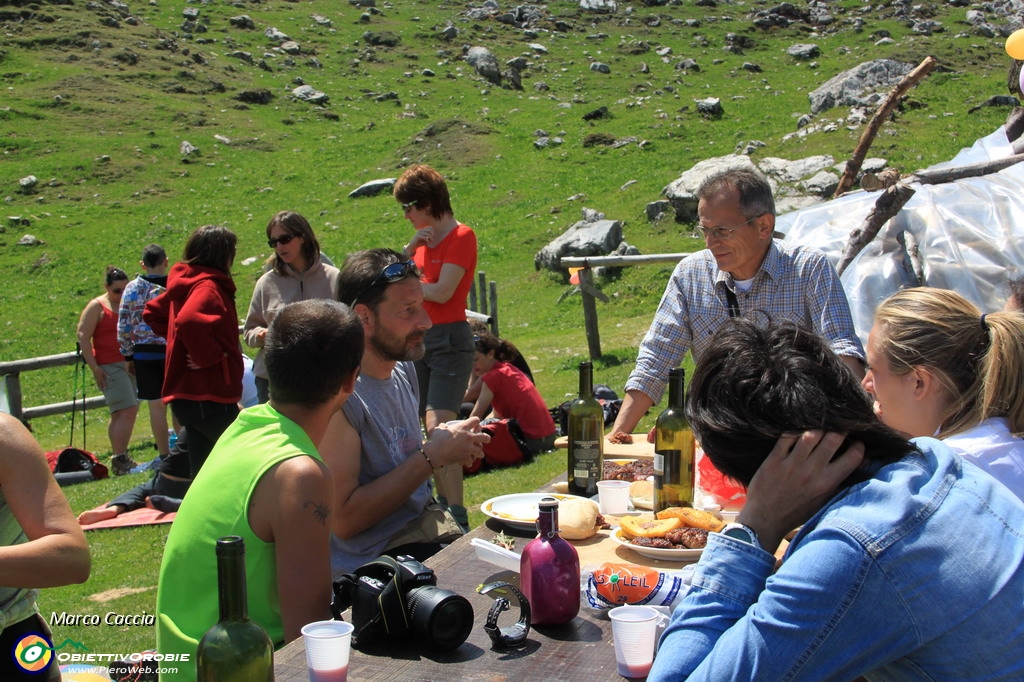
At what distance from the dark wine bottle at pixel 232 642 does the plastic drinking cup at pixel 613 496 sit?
1652mm

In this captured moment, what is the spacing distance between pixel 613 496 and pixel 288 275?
3.70 meters

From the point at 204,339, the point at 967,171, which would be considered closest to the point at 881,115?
the point at 967,171

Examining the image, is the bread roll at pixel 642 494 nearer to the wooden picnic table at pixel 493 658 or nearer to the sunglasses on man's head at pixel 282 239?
the wooden picnic table at pixel 493 658

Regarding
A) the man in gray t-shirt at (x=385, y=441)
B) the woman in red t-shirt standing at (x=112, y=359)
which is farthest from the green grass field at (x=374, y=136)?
the man in gray t-shirt at (x=385, y=441)

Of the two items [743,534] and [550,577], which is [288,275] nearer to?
[550,577]

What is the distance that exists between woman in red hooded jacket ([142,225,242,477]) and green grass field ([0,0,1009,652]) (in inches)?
40.9

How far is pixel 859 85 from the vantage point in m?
24.2

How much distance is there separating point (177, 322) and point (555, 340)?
27.3ft

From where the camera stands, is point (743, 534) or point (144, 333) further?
point (144, 333)

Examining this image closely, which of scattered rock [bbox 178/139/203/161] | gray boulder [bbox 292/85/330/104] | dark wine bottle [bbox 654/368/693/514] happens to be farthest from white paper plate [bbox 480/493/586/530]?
gray boulder [bbox 292/85/330/104]

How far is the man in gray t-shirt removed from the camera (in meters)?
3.14

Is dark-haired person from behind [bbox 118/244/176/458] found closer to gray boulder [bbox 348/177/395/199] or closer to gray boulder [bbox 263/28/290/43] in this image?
gray boulder [bbox 348/177/395/199]

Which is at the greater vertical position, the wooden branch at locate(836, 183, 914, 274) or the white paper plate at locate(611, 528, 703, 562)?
the wooden branch at locate(836, 183, 914, 274)

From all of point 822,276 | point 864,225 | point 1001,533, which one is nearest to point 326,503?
point 1001,533
